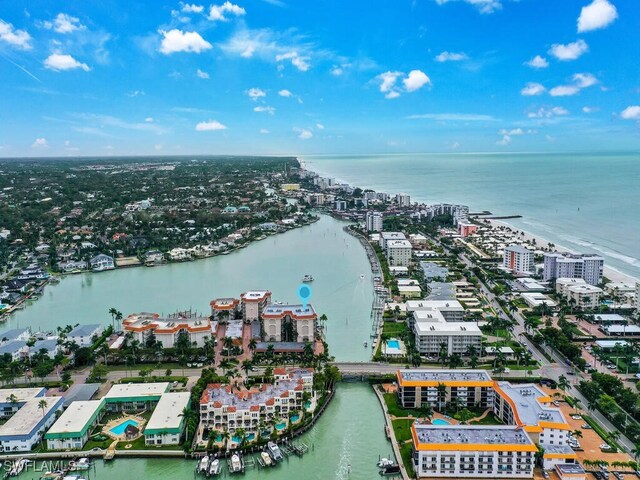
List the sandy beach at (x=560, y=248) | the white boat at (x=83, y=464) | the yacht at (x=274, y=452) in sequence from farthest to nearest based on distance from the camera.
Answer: the sandy beach at (x=560, y=248), the yacht at (x=274, y=452), the white boat at (x=83, y=464)

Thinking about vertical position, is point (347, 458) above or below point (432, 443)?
below

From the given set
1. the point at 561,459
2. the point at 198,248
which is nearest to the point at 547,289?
the point at 561,459

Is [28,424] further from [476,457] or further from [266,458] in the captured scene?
[476,457]

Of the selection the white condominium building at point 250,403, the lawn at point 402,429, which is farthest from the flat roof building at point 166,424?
the lawn at point 402,429

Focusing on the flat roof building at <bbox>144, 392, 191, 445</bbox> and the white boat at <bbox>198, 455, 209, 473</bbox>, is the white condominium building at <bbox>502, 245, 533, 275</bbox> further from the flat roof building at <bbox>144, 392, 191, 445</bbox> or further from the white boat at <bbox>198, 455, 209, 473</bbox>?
the white boat at <bbox>198, 455, 209, 473</bbox>

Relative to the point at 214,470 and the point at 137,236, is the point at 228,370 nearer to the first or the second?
the point at 214,470

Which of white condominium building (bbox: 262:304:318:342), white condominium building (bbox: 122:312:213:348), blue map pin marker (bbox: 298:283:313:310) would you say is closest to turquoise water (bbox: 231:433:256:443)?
white condominium building (bbox: 262:304:318:342)

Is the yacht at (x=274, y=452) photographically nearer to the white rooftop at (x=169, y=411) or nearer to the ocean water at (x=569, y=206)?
the white rooftop at (x=169, y=411)
